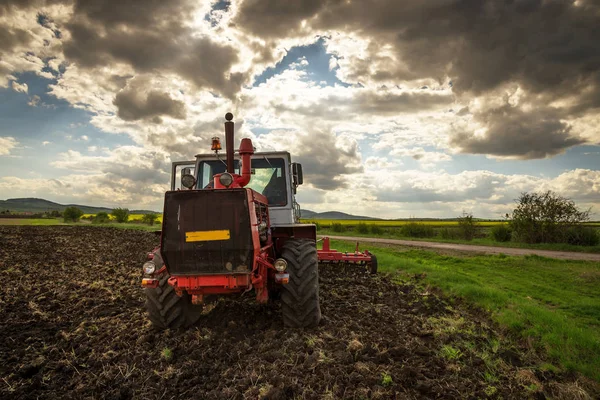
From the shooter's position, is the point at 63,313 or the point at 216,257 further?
the point at 63,313

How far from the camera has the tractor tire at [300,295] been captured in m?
5.58

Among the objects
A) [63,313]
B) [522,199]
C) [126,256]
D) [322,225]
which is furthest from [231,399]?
[322,225]

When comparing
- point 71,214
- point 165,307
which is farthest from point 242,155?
point 71,214

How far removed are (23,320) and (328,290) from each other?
5.86m

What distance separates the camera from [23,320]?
6.55 meters

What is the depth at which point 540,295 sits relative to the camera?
30.8 ft

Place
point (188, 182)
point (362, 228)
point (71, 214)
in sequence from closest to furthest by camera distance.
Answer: point (188, 182) < point (362, 228) < point (71, 214)

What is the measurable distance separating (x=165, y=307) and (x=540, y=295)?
884 centimetres

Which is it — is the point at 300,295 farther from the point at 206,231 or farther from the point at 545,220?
the point at 545,220

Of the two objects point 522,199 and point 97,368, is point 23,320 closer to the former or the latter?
point 97,368

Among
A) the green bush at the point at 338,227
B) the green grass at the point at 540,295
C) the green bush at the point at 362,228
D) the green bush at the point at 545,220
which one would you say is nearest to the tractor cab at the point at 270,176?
the green grass at the point at 540,295

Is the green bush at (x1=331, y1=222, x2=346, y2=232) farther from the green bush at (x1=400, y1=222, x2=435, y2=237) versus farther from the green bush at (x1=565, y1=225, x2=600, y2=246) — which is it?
the green bush at (x1=565, y1=225, x2=600, y2=246)

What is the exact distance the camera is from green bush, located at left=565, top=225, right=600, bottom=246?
68.9ft

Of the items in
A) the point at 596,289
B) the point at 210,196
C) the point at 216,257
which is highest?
the point at 210,196
